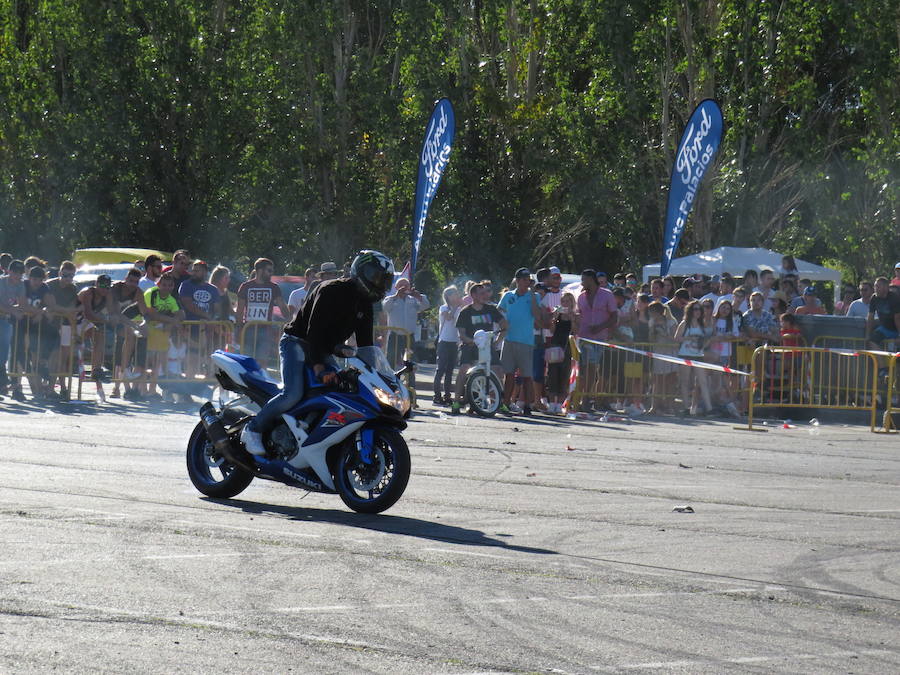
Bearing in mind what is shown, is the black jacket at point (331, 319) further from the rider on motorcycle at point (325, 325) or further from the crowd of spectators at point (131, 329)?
the crowd of spectators at point (131, 329)

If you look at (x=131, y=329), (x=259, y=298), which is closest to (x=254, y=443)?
(x=131, y=329)

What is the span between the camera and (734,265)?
99.9ft

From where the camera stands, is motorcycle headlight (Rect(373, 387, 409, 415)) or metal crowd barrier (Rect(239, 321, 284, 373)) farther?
metal crowd barrier (Rect(239, 321, 284, 373))

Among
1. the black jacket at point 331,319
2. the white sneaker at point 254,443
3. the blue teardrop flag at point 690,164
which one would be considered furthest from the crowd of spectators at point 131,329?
the black jacket at point 331,319

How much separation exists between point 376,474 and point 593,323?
34.7ft

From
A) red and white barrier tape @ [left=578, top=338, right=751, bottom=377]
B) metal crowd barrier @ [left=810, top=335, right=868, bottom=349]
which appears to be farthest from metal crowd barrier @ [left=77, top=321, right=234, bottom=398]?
metal crowd barrier @ [left=810, top=335, right=868, bottom=349]

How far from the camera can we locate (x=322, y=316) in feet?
30.6

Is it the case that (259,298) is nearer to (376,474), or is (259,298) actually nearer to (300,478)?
(300,478)

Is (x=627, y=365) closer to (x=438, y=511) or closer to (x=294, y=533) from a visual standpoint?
(x=438, y=511)

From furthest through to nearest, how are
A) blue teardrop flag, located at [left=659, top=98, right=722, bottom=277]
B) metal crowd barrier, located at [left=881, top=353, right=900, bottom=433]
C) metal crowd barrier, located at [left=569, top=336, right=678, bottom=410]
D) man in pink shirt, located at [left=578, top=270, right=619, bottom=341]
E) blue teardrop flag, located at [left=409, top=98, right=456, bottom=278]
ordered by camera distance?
1. blue teardrop flag, located at [left=409, top=98, right=456, bottom=278]
2. blue teardrop flag, located at [left=659, top=98, right=722, bottom=277]
3. man in pink shirt, located at [left=578, top=270, right=619, bottom=341]
4. metal crowd barrier, located at [left=569, top=336, right=678, bottom=410]
5. metal crowd barrier, located at [left=881, top=353, right=900, bottom=433]

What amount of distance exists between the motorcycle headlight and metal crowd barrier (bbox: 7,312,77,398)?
33.9 feet

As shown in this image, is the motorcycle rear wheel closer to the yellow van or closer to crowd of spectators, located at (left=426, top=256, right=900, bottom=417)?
crowd of spectators, located at (left=426, top=256, right=900, bottom=417)

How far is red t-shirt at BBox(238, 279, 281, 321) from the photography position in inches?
760

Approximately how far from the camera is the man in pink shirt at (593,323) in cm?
1945
